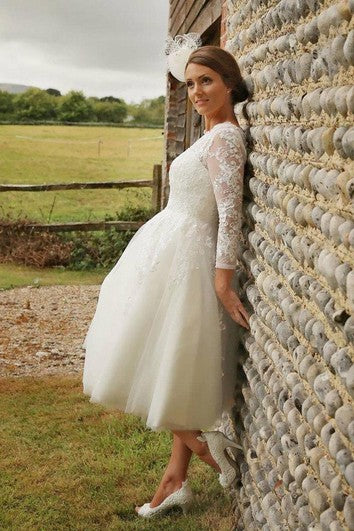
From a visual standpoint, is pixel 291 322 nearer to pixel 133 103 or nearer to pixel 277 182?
pixel 277 182

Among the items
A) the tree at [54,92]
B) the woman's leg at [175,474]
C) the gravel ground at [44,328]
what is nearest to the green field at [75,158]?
the tree at [54,92]

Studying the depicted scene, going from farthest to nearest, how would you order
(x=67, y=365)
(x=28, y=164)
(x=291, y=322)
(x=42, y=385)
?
(x=28, y=164) → (x=67, y=365) → (x=42, y=385) → (x=291, y=322)

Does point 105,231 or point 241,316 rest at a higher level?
point 241,316

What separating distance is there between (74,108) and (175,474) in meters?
27.3

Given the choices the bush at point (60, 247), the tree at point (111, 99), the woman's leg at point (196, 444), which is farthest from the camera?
the tree at point (111, 99)

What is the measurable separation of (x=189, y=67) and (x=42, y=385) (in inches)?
115

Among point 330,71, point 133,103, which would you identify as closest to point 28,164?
point 133,103

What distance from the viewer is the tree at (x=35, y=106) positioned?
28828 mm

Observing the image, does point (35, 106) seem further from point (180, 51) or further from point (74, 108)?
point (180, 51)

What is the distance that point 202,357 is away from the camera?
3008 millimetres

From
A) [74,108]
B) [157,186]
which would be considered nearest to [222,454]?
[157,186]

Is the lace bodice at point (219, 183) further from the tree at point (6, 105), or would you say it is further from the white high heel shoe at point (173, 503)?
the tree at point (6, 105)

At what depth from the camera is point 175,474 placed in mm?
3332

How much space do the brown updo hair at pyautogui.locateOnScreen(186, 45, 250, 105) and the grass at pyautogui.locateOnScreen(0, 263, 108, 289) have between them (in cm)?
621
